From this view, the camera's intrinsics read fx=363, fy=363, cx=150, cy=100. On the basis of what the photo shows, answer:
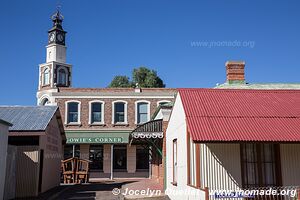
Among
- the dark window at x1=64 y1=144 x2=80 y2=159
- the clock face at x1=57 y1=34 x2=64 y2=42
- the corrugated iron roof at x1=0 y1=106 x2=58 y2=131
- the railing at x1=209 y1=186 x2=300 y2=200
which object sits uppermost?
the clock face at x1=57 y1=34 x2=64 y2=42

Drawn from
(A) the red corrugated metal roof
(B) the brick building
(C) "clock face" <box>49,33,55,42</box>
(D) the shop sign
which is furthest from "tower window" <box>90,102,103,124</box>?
(A) the red corrugated metal roof

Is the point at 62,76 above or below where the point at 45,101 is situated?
above

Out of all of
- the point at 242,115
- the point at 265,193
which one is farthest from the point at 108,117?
the point at 265,193

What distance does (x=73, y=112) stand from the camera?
1181 inches

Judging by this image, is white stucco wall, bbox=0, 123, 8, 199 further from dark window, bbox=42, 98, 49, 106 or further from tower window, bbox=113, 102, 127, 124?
dark window, bbox=42, 98, 49, 106

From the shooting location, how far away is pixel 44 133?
51.1 feet

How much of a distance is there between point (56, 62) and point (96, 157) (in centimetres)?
1609

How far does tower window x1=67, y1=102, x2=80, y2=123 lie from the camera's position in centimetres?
2995

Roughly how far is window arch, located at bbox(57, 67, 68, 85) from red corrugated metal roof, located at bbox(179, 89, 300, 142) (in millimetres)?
31119

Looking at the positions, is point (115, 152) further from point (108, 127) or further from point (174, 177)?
point (174, 177)

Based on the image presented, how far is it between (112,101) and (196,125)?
2047cm

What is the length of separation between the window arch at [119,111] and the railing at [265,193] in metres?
20.4

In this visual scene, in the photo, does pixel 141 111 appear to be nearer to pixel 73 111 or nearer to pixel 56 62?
pixel 73 111

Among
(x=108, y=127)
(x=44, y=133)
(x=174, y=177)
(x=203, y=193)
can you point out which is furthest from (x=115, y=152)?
(x=203, y=193)
